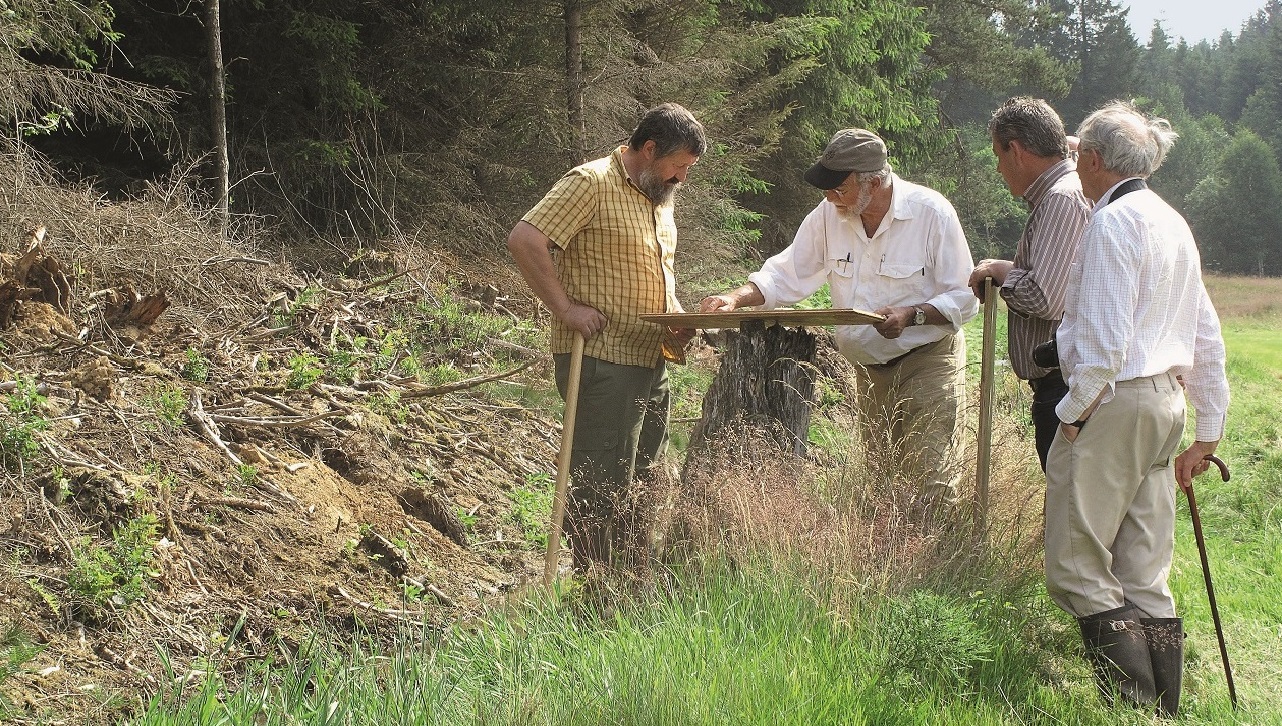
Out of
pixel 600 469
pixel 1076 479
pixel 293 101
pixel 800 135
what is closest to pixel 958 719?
pixel 1076 479

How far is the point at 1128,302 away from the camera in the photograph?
3.85 m

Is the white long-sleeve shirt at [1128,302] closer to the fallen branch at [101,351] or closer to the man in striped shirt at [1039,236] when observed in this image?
the man in striped shirt at [1039,236]

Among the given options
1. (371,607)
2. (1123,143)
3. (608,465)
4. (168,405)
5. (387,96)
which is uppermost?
(387,96)

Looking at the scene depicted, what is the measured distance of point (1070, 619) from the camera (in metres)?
4.77

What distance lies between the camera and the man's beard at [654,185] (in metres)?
4.96

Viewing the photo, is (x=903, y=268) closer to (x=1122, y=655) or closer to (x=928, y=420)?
(x=928, y=420)

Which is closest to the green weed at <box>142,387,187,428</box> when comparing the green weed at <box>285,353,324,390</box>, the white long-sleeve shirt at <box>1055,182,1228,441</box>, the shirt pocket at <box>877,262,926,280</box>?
the green weed at <box>285,353,324,390</box>

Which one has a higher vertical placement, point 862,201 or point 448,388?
point 862,201

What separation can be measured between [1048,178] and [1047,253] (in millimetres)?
330

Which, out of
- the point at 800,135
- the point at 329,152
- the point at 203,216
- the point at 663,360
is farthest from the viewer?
the point at 800,135

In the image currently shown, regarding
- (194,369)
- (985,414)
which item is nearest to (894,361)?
(985,414)

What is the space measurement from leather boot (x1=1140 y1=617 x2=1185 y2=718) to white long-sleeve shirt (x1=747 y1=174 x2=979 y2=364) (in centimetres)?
166

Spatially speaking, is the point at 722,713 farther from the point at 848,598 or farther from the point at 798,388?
the point at 798,388

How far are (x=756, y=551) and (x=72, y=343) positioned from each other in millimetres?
4297
